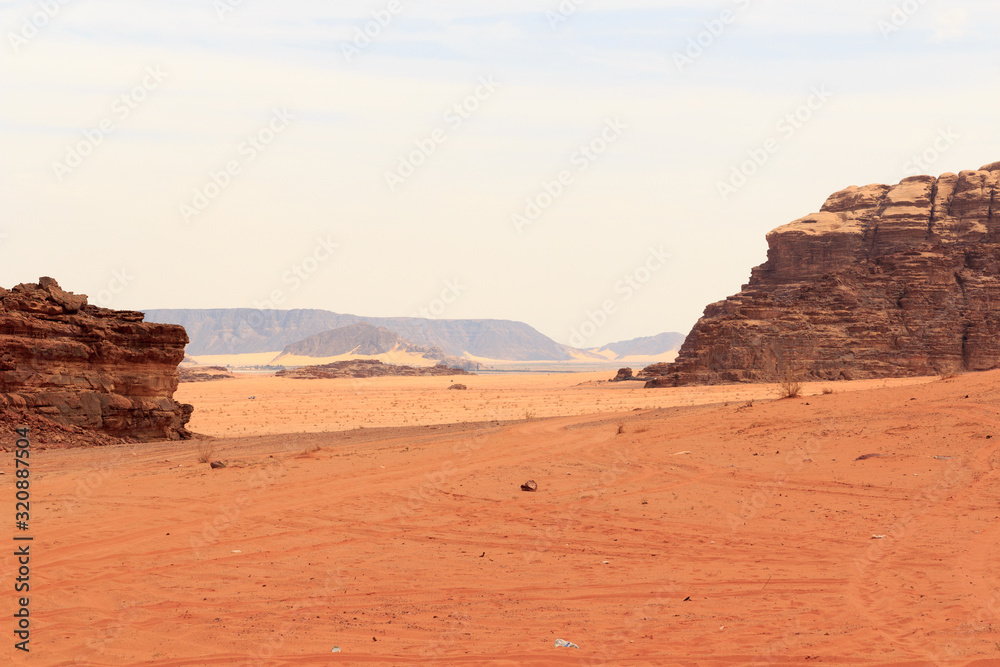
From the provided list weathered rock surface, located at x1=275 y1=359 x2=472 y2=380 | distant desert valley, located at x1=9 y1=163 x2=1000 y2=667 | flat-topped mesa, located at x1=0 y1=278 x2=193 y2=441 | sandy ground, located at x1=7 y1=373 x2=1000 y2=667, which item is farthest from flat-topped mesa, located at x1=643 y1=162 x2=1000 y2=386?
weathered rock surface, located at x1=275 y1=359 x2=472 y2=380

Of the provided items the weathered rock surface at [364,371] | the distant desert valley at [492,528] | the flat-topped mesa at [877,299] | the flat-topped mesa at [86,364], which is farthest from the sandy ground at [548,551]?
the weathered rock surface at [364,371]

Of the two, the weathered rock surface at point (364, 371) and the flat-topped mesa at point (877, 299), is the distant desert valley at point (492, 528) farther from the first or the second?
the weathered rock surface at point (364, 371)

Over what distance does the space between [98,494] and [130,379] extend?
919 cm

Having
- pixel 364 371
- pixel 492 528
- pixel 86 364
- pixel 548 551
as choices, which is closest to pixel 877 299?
pixel 86 364

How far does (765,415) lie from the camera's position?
59.3ft

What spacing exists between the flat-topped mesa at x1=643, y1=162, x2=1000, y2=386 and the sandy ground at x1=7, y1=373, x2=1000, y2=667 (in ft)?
130

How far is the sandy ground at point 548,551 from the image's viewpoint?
622 centimetres

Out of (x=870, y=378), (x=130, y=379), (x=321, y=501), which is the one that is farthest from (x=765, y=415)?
(x=870, y=378)

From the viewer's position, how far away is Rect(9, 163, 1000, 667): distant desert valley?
20.7 feet

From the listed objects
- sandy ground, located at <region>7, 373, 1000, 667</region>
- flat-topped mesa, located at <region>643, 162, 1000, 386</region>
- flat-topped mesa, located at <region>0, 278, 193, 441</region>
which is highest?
flat-topped mesa, located at <region>643, 162, 1000, 386</region>

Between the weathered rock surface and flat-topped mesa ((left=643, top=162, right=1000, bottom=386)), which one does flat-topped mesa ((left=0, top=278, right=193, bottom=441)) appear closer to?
flat-topped mesa ((left=643, top=162, right=1000, bottom=386))

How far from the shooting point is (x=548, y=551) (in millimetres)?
9164

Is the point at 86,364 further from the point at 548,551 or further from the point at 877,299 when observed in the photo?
the point at 877,299

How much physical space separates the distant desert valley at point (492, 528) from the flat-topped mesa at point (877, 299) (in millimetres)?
34541
